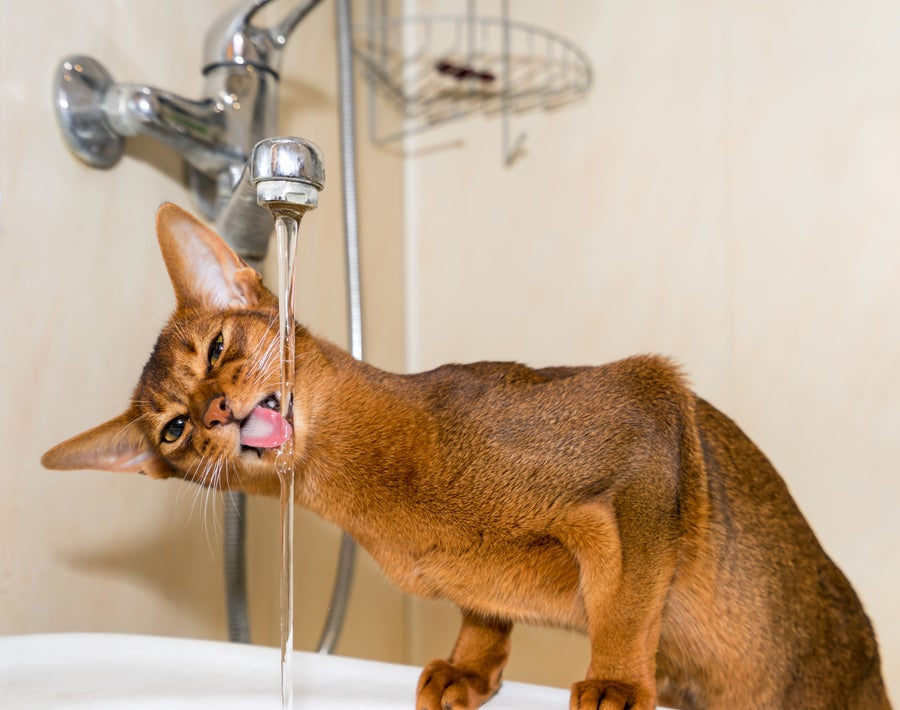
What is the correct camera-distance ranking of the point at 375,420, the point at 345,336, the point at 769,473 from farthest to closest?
the point at 345,336
the point at 769,473
the point at 375,420

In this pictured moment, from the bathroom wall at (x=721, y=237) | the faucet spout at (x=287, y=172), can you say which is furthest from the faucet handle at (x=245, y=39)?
the bathroom wall at (x=721, y=237)

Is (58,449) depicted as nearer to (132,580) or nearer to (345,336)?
(132,580)

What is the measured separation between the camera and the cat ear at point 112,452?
0.82 m

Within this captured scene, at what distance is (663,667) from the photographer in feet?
3.22

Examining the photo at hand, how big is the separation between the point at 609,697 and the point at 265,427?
1.30 ft

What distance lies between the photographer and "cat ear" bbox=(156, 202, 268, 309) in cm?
82

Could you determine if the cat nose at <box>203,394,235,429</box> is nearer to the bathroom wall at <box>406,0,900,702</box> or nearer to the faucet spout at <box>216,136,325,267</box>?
the faucet spout at <box>216,136,325,267</box>

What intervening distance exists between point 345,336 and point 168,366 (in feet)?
2.04

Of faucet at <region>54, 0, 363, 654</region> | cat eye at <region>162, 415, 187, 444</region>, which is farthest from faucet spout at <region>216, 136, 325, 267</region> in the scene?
cat eye at <region>162, 415, 187, 444</region>

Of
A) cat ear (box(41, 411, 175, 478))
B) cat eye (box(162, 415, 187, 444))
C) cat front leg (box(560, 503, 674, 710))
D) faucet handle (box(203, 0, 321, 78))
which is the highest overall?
faucet handle (box(203, 0, 321, 78))

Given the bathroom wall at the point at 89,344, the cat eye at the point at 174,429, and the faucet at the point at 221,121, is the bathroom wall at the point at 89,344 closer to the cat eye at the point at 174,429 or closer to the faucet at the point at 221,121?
the faucet at the point at 221,121

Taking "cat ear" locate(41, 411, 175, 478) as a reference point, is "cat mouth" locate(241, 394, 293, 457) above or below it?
above

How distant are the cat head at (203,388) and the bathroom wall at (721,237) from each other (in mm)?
841

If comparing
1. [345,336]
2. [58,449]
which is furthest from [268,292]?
[345,336]
